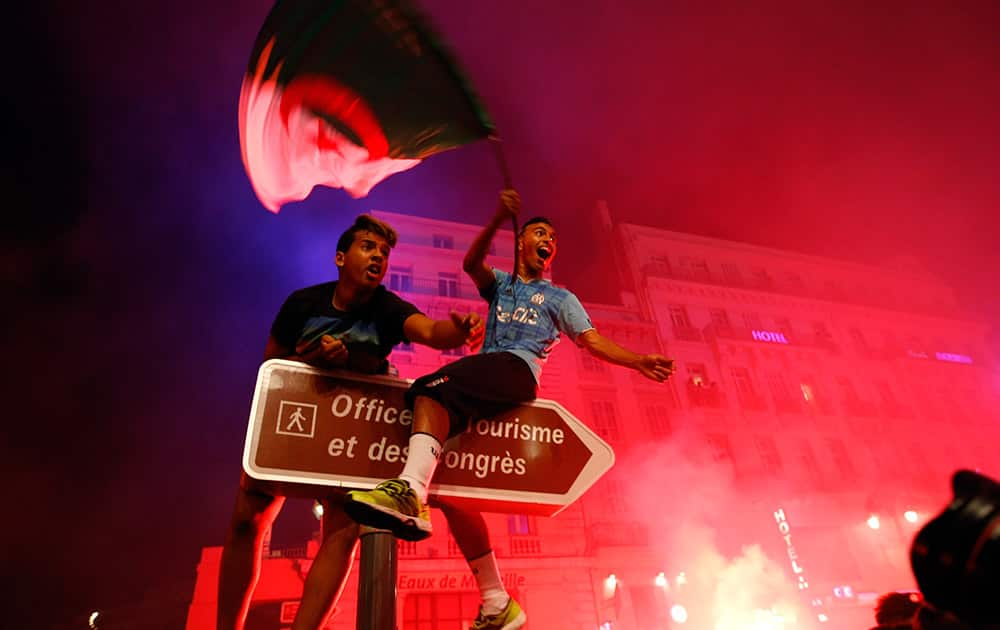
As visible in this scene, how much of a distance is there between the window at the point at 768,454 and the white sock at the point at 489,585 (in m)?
24.0

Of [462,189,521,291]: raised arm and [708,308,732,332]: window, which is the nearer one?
[462,189,521,291]: raised arm

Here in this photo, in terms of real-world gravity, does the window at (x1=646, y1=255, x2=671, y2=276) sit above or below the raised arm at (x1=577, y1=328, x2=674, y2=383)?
above

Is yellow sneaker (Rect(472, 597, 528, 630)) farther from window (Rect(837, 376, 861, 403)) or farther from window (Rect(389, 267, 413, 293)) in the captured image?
window (Rect(837, 376, 861, 403))

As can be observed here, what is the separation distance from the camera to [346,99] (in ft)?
7.92

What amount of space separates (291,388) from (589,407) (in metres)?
20.4

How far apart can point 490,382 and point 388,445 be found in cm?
52

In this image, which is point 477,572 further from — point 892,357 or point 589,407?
point 892,357

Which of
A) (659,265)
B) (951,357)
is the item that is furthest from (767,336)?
(951,357)

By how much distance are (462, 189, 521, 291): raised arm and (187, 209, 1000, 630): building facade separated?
14.0m

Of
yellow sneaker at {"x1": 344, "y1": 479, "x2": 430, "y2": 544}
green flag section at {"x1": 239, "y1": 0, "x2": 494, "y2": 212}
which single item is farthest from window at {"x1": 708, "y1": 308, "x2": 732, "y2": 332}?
yellow sneaker at {"x1": 344, "y1": 479, "x2": 430, "y2": 544}

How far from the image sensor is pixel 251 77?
7.63 feet

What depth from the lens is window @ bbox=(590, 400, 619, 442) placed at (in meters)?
21.0

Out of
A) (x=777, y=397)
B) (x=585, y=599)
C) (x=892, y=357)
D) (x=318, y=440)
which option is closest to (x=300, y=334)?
(x=318, y=440)

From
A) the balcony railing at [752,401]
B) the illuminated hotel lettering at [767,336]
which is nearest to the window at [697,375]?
the balcony railing at [752,401]
